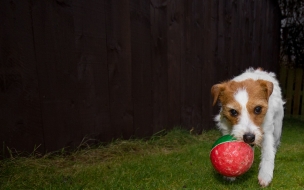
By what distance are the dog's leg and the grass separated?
→ 0.23ft

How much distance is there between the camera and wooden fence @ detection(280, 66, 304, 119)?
9000mm

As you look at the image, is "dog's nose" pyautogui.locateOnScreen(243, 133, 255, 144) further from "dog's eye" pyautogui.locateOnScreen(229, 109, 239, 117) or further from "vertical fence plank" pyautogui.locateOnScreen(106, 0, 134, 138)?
"vertical fence plank" pyautogui.locateOnScreen(106, 0, 134, 138)

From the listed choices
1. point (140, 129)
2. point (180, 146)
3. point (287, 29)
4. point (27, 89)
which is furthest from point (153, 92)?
point (287, 29)

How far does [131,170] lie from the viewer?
114 inches

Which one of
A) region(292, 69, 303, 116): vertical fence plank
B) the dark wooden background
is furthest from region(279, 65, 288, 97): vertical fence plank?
the dark wooden background

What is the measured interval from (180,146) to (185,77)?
1.31 m

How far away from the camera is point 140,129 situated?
412 cm

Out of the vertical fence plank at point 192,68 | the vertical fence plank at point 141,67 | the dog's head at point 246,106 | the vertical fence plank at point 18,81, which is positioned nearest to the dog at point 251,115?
the dog's head at point 246,106

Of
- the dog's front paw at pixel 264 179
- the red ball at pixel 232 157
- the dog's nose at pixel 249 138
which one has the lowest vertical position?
the dog's front paw at pixel 264 179

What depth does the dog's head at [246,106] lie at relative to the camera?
256 cm

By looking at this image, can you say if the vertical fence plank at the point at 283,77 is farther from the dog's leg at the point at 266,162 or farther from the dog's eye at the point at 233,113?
the dog's eye at the point at 233,113

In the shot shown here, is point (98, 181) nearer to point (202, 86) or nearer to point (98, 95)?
point (98, 95)

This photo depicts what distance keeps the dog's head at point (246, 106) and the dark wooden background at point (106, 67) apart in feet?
4.59

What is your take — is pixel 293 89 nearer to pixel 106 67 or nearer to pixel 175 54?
pixel 175 54
